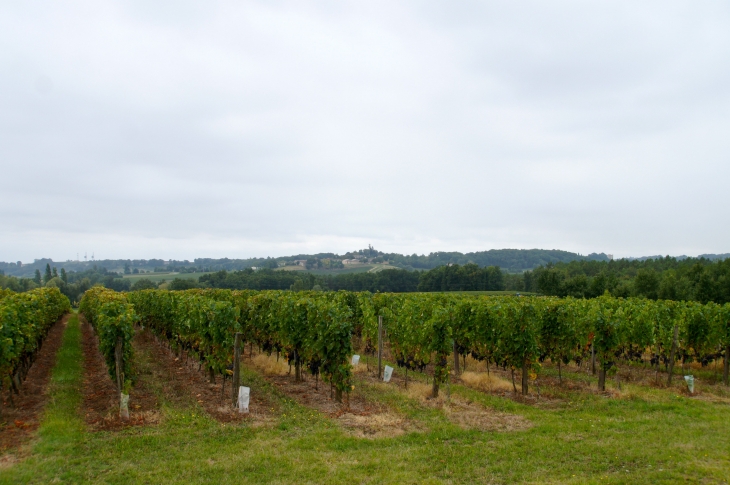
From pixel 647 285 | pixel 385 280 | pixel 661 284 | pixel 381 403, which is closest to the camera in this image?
pixel 381 403

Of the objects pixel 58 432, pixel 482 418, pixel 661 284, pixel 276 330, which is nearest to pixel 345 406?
pixel 482 418

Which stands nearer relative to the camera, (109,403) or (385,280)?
(109,403)

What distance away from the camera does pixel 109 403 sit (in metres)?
11.8

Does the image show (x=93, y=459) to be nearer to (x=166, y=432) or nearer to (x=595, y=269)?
(x=166, y=432)

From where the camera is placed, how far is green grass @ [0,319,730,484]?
24.2 feet

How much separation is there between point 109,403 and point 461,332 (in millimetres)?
12297

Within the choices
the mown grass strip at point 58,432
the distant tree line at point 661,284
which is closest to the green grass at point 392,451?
the mown grass strip at point 58,432

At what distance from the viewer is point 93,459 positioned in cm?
806

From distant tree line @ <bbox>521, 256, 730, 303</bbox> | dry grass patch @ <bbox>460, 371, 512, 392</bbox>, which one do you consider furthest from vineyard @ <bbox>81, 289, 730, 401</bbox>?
distant tree line @ <bbox>521, 256, 730, 303</bbox>

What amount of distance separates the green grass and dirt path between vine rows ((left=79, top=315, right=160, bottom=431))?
392mm

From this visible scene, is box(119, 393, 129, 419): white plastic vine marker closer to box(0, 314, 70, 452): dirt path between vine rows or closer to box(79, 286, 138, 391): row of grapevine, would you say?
box(79, 286, 138, 391): row of grapevine

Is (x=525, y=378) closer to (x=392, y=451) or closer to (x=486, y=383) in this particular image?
(x=486, y=383)

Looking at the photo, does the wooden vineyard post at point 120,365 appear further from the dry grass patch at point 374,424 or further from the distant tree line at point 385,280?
the distant tree line at point 385,280

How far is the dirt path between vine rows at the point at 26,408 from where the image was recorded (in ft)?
30.3
